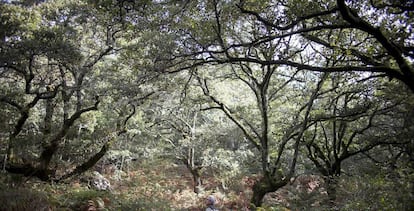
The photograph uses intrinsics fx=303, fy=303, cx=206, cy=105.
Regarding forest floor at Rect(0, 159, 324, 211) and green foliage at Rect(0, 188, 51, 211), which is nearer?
green foliage at Rect(0, 188, 51, 211)

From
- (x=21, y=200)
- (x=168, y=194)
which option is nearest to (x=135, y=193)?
(x=168, y=194)

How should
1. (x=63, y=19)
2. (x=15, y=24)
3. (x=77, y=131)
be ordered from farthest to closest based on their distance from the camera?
(x=77, y=131), (x=63, y=19), (x=15, y=24)

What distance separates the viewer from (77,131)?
1121 cm

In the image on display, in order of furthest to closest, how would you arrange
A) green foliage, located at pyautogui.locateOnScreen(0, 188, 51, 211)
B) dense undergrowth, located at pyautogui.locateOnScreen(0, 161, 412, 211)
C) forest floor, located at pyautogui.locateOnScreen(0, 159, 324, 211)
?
forest floor, located at pyautogui.locateOnScreen(0, 159, 324, 211), green foliage, located at pyautogui.locateOnScreen(0, 188, 51, 211), dense undergrowth, located at pyautogui.locateOnScreen(0, 161, 412, 211)

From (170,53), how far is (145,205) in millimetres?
4460

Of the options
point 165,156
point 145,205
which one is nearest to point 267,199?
point 165,156

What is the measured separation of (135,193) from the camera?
14.4 meters

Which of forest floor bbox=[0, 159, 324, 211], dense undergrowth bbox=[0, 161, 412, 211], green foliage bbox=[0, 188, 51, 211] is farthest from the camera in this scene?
forest floor bbox=[0, 159, 324, 211]

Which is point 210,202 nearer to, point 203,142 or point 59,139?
point 59,139

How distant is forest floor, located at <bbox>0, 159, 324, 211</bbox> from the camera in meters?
6.43

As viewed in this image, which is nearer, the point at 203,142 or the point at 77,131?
the point at 77,131

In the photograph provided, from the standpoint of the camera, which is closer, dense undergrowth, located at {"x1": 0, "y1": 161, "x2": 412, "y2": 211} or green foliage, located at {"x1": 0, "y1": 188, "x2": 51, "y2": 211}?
dense undergrowth, located at {"x1": 0, "y1": 161, "x2": 412, "y2": 211}

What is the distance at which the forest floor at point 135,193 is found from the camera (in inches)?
253

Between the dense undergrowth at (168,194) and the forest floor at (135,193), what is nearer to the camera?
the dense undergrowth at (168,194)
